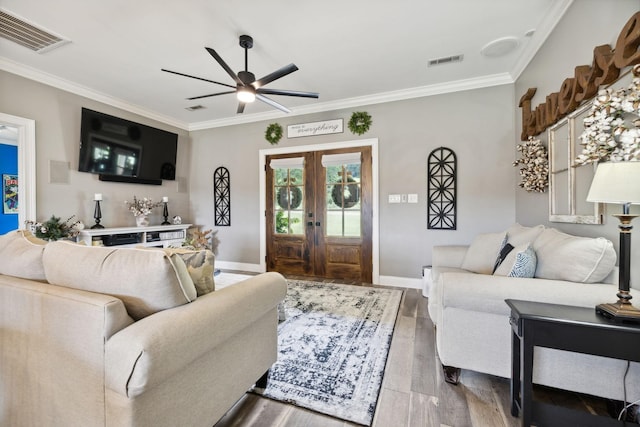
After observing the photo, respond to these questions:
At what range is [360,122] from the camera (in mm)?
3938

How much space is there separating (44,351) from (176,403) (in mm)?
593

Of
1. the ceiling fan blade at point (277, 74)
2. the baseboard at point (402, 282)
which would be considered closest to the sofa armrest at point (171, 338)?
the ceiling fan blade at point (277, 74)

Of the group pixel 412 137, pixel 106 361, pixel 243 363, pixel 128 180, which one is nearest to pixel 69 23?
pixel 128 180

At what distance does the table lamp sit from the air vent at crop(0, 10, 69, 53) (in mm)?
4357

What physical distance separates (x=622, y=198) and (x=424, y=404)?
4.63ft

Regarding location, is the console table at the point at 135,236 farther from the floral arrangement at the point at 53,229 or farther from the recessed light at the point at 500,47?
the recessed light at the point at 500,47

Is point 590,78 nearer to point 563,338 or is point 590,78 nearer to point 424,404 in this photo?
point 563,338

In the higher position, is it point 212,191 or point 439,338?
point 212,191

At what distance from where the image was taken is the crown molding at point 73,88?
301cm

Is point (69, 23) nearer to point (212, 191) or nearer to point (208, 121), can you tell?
point (208, 121)

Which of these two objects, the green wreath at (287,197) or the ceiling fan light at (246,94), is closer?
the ceiling fan light at (246,94)

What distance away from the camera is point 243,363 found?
139 centimetres

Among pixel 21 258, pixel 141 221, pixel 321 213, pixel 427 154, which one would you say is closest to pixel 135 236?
pixel 141 221

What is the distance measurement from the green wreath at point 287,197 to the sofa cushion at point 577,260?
127 inches
